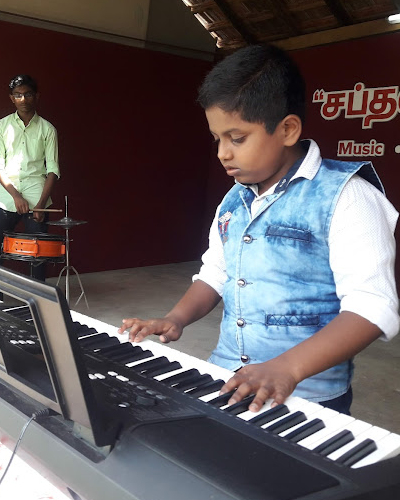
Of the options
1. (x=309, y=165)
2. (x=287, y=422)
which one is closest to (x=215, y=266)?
(x=309, y=165)

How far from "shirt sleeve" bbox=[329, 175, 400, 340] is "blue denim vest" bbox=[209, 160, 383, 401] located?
0.09 feet

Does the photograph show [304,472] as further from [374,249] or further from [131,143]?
[131,143]

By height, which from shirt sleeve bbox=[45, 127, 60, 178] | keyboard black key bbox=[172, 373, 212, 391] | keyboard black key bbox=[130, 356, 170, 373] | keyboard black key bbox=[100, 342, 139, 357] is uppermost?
shirt sleeve bbox=[45, 127, 60, 178]

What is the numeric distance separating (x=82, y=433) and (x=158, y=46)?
671cm

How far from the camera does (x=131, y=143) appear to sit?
22.8 ft

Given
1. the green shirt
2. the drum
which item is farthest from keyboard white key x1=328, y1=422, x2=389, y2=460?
the green shirt

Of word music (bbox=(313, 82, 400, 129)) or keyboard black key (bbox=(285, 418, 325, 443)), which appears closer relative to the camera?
keyboard black key (bbox=(285, 418, 325, 443))

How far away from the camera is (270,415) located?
88 cm

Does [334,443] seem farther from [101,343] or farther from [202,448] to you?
[101,343]

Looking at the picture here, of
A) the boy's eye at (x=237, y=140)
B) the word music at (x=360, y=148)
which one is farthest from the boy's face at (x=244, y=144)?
the word music at (x=360, y=148)

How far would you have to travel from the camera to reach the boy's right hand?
1298 mm

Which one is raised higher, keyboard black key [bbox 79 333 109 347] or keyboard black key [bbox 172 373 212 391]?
keyboard black key [bbox 79 333 109 347]

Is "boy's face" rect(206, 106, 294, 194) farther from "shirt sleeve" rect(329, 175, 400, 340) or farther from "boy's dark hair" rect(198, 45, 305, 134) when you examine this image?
"shirt sleeve" rect(329, 175, 400, 340)

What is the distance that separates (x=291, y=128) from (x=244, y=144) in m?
0.14
